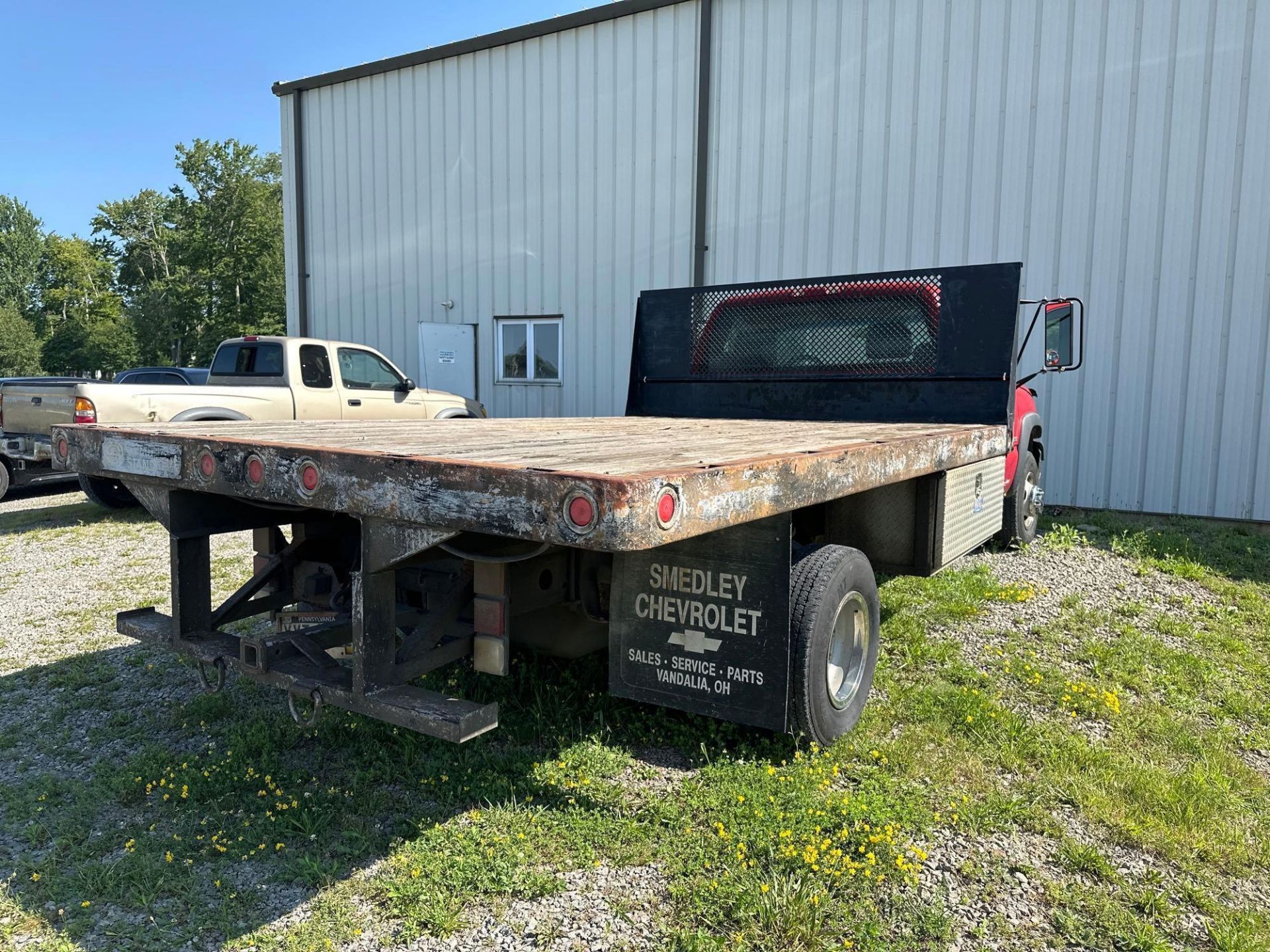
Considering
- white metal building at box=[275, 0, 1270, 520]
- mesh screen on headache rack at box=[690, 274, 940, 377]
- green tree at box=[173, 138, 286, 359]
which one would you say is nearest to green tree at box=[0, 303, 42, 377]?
green tree at box=[173, 138, 286, 359]

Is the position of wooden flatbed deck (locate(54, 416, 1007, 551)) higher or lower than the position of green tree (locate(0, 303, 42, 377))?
lower

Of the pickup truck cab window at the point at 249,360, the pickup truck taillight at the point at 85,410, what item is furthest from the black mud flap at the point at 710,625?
the pickup truck cab window at the point at 249,360

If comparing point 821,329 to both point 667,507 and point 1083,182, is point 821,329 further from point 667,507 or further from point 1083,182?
point 1083,182

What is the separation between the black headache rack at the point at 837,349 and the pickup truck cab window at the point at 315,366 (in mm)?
4980

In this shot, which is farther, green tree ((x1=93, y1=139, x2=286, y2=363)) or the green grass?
green tree ((x1=93, y1=139, x2=286, y2=363))

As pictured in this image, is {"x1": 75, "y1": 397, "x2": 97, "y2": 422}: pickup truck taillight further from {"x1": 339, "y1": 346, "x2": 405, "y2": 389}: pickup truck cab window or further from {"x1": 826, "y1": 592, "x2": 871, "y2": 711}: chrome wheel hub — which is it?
{"x1": 826, "y1": 592, "x2": 871, "y2": 711}: chrome wheel hub

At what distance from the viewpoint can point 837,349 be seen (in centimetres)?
554

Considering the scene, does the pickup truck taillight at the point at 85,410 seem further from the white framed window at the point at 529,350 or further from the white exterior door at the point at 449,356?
the white framed window at the point at 529,350

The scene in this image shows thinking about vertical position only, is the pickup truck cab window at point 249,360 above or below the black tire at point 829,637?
above

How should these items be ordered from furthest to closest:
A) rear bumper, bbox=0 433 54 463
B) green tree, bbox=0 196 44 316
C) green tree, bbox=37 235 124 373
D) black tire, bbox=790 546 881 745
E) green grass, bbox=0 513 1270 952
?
green tree, bbox=0 196 44 316
green tree, bbox=37 235 124 373
rear bumper, bbox=0 433 54 463
black tire, bbox=790 546 881 745
green grass, bbox=0 513 1270 952

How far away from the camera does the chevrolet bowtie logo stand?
2.95 m

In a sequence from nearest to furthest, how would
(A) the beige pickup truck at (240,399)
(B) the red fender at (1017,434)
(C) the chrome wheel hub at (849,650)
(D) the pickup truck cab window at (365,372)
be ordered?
(C) the chrome wheel hub at (849,650), (B) the red fender at (1017,434), (A) the beige pickup truck at (240,399), (D) the pickup truck cab window at (365,372)

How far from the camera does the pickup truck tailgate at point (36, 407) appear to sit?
8258mm

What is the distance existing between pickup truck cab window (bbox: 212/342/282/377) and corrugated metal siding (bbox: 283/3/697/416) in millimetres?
3663
